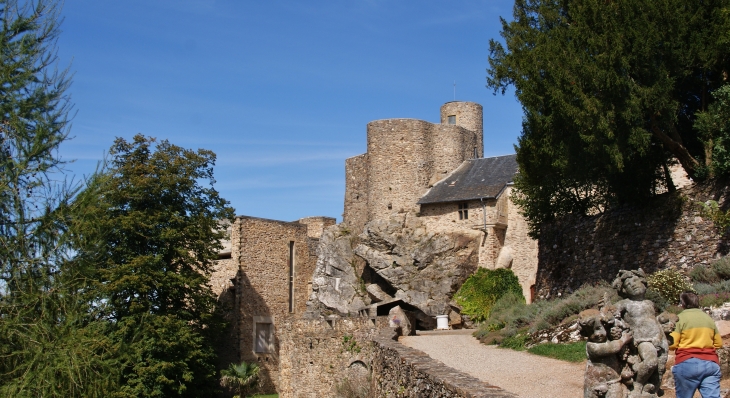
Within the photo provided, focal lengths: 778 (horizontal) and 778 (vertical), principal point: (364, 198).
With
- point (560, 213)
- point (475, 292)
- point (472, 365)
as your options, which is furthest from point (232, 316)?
point (472, 365)

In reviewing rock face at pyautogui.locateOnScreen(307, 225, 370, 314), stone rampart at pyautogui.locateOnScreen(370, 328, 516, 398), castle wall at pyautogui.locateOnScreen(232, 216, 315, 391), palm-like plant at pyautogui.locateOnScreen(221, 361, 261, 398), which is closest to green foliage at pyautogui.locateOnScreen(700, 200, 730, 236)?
stone rampart at pyautogui.locateOnScreen(370, 328, 516, 398)

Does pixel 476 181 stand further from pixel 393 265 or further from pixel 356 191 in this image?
pixel 356 191

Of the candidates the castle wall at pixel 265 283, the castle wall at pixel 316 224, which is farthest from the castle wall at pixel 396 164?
the castle wall at pixel 265 283

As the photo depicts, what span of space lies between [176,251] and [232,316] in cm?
639

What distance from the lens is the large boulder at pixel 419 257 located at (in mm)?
31612

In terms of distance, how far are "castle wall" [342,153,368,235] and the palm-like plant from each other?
983 centimetres

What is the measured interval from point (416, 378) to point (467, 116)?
3066cm

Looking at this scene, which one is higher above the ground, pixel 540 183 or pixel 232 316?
pixel 540 183

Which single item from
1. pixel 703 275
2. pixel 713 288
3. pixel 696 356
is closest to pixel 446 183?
pixel 703 275

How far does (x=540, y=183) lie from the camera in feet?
74.9

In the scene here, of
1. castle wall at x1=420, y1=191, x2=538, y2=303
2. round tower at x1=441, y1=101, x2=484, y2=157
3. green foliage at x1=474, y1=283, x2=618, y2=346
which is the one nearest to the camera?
green foliage at x1=474, y1=283, x2=618, y2=346

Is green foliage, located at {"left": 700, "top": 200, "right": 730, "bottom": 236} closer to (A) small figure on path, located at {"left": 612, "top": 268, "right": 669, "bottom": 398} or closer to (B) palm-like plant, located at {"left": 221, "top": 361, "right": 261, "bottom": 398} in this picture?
(A) small figure on path, located at {"left": 612, "top": 268, "right": 669, "bottom": 398}

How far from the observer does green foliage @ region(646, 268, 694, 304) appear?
14.9 meters

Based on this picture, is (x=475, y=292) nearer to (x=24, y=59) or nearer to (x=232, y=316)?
(x=232, y=316)
